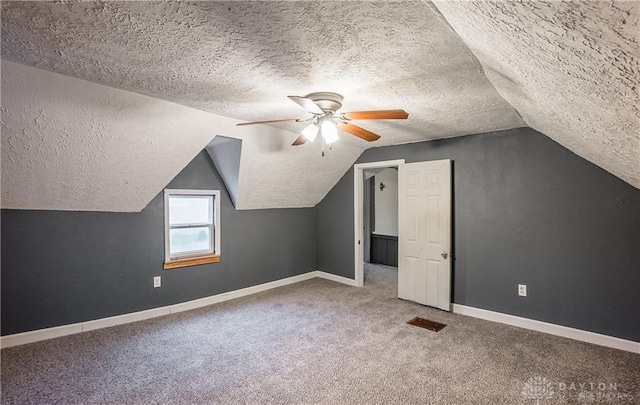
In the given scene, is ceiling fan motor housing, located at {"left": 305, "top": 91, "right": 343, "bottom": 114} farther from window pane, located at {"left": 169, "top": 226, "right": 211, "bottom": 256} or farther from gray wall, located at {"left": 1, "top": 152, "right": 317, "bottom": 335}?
window pane, located at {"left": 169, "top": 226, "right": 211, "bottom": 256}

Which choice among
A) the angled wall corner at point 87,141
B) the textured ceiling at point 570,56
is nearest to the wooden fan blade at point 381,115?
the textured ceiling at point 570,56

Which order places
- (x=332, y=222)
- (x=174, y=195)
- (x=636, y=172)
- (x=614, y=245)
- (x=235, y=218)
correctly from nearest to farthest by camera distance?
(x=636, y=172), (x=614, y=245), (x=174, y=195), (x=235, y=218), (x=332, y=222)

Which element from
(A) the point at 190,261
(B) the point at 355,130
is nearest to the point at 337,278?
(A) the point at 190,261

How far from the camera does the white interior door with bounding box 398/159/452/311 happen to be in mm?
3947

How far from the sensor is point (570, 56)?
3.70 ft

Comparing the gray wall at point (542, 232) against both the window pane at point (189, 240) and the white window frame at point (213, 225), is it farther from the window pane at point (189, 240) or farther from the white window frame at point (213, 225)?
the window pane at point (189, 240)

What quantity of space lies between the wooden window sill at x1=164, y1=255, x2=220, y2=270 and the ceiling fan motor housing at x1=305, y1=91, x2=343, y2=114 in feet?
9.10

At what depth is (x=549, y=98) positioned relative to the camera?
5.92ft

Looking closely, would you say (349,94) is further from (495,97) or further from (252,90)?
(495,97)

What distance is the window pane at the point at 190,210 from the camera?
405 centimetres

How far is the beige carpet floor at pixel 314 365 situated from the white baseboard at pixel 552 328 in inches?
4.0

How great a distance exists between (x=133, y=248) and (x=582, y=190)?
4.89 meters

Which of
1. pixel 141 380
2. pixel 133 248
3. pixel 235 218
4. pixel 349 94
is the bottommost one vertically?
pixel 141 380

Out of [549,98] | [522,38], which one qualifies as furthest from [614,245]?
[522,38]
